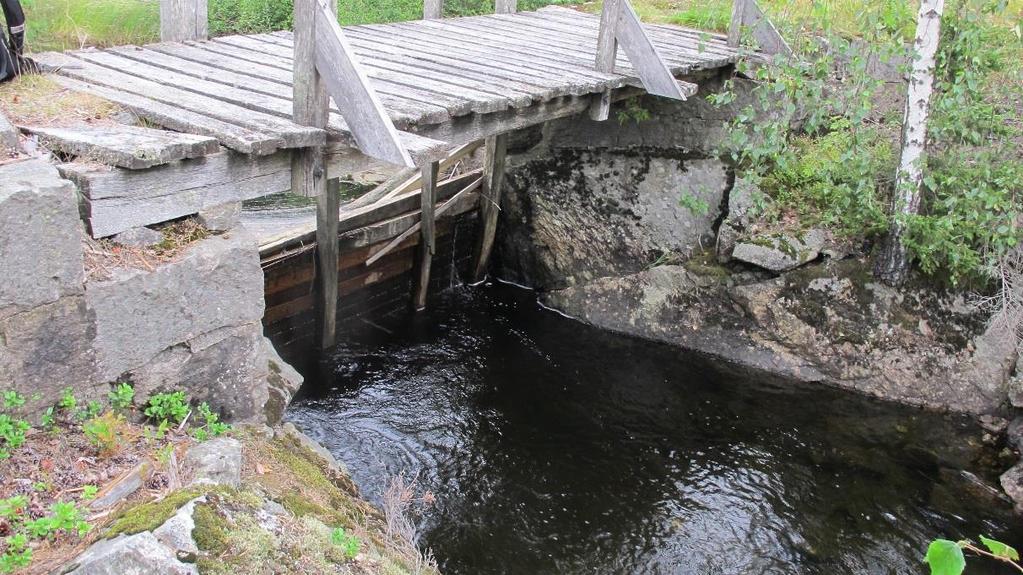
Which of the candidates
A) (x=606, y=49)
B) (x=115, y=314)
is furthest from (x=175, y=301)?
(x=606, y=49)

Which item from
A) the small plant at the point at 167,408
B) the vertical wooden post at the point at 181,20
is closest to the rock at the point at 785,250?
the vertical wooden post at the point at 181,20

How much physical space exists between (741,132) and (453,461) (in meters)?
3.68

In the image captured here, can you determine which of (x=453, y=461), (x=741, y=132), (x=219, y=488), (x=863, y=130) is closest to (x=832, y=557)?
(x=453, y=461)

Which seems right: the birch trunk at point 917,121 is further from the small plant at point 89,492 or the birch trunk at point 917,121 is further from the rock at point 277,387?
the small plant at point 89,492

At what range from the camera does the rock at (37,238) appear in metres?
3.42

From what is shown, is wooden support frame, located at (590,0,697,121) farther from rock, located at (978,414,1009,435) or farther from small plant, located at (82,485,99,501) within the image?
small plant, located at (82,485,99,501)

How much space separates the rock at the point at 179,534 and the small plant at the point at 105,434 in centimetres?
75

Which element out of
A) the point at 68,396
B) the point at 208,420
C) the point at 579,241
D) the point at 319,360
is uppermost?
the point at 68,396

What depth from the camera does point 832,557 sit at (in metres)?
6.16

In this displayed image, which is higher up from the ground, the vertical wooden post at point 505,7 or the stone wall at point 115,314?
the vertical wooden post at point 505,7

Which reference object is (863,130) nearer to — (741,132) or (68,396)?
(741,132)

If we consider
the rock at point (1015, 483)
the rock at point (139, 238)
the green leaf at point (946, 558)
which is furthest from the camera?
the rock at point (1015, 483)

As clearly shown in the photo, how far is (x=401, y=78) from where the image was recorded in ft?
21.7

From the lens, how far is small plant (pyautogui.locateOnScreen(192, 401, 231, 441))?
400cm
